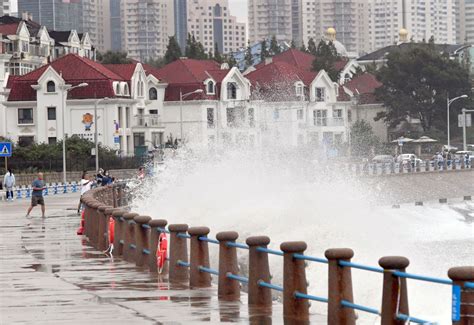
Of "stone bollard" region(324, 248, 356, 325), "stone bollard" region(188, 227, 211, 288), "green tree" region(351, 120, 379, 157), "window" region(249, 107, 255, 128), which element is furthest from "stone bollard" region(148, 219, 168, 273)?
"green tree" region(351, 120, 379, 157)

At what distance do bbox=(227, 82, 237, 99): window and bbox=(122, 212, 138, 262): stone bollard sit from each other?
87.5m

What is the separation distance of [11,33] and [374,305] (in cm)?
10341

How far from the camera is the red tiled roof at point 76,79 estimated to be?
333ft

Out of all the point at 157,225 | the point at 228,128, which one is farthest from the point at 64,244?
the point at 228,128

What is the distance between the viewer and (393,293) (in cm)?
1345

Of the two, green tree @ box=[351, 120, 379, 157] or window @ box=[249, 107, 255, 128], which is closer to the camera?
window @ box=[249, 107, 255, 128]

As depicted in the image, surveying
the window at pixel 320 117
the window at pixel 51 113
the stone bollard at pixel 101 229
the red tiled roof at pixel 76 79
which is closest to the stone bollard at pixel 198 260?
the stone bollard at pixel 101 229

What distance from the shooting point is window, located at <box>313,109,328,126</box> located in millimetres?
117875

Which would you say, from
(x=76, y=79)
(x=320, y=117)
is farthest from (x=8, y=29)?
(x=320, y=117)

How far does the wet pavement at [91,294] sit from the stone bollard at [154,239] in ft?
0.72

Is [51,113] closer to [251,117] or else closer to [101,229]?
[251,117]

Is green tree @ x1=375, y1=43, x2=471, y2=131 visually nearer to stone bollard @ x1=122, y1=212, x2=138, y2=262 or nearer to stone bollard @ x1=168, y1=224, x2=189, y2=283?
stone bollard @ x1=122, y1=212, x2=138, y2=262

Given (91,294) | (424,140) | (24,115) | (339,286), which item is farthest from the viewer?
(424,140)

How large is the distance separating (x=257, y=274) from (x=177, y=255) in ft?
13.2
